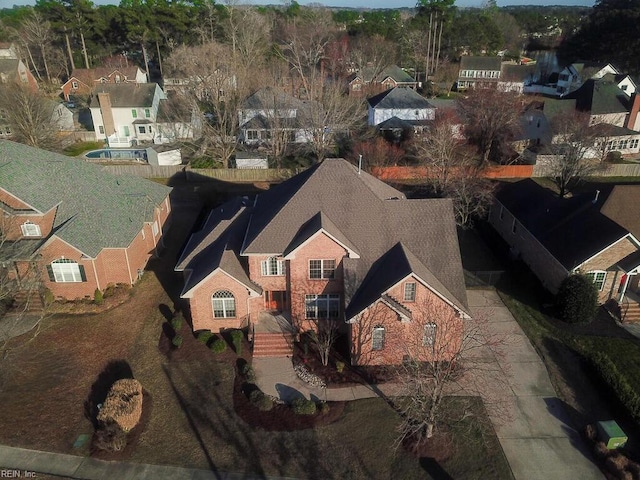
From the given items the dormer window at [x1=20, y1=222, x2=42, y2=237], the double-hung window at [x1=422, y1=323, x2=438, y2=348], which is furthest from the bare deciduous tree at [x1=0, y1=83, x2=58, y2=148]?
the double-hung window at [x1=422, y1=323, x2=438, y2=348]

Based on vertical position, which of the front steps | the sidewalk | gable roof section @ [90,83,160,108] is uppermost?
gable roof section @ [90,83,160,108]

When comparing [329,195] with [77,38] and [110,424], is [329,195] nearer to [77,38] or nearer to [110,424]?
[110,424]

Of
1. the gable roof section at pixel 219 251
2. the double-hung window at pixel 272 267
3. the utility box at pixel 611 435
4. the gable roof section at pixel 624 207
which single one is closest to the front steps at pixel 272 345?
the gable roof section at pixel 219 251

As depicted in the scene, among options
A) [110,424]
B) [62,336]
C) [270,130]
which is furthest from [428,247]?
[270,130]

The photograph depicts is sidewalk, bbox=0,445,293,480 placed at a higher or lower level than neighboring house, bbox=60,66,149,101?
lower

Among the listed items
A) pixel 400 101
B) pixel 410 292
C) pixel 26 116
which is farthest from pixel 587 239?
pixel 26 116

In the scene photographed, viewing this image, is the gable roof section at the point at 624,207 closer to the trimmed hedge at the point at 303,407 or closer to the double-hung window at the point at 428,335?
the double-hung window at the point at 428,335

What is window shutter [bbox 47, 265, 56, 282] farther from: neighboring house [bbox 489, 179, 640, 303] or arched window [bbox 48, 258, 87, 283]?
neighboring house [bbox 489, 179, 640, 303]
